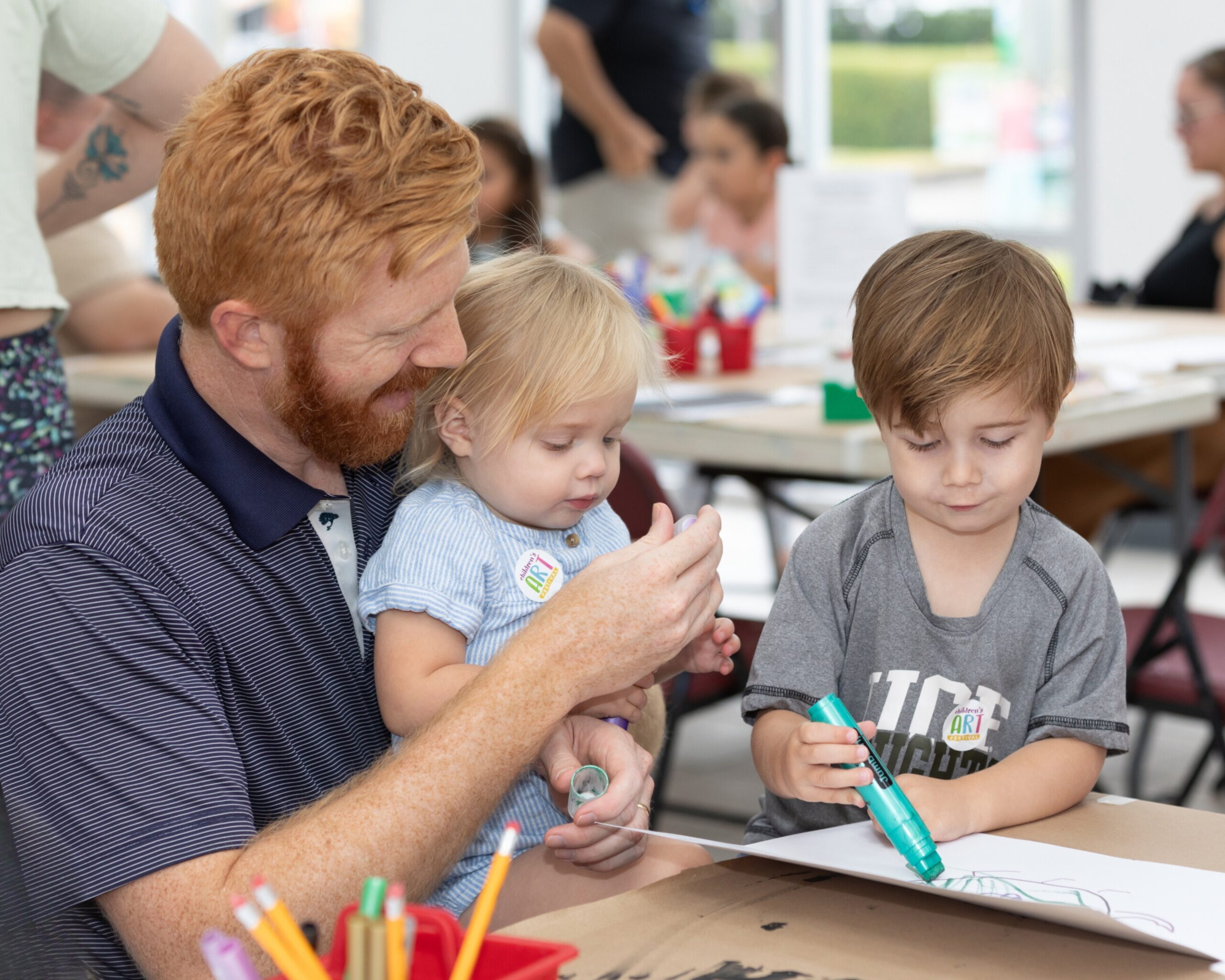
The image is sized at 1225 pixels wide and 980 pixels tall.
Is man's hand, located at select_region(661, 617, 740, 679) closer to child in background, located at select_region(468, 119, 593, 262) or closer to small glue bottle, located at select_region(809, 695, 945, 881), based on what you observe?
small glue bottle, located at select_region(809, 695, 945, 881)

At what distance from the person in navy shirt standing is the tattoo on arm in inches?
29.9

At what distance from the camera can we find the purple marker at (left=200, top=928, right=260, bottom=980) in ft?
2.15

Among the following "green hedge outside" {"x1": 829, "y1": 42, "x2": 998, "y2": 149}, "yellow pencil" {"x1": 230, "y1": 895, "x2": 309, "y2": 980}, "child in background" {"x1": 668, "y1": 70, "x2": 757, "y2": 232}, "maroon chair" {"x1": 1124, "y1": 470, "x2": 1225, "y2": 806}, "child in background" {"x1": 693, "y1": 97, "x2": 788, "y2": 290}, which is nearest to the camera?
"yellow pencil" {"x1": 230, "y1": 895, "x2": 309, "y2": 980}

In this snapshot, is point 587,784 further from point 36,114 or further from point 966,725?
point 36,114

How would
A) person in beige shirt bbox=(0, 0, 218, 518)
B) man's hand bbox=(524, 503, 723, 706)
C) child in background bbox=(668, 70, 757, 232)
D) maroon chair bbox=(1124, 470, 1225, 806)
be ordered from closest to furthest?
man's hand bbox=(524, 503, 723, 706)
person in beige shirt bbox=(0, 0, 218, 518)
maroon chair bbox=(1124, 470, 1225, 806)
child in background bbox=(668, 70, 757, 232)

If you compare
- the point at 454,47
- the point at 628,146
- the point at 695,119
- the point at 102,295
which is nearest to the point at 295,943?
the point at 102,295

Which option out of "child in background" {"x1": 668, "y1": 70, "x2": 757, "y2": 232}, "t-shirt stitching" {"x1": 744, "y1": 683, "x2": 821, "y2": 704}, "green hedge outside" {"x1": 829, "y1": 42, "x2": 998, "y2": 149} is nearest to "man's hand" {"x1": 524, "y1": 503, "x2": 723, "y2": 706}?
"t-shirt stitching" {"x1": 744, "y1": 683, "x2": 821, "y2": 704}

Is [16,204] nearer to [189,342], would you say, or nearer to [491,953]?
[189,342]

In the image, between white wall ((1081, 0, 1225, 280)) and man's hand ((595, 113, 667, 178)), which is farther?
white wall ((1081, 0, 1225, 280))

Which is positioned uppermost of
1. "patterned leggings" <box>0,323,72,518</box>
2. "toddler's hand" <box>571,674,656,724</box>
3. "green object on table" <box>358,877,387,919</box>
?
"patterned leggings" <box>0,323,72,518</box>

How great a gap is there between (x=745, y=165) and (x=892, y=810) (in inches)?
148

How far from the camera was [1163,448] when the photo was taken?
10.3ft

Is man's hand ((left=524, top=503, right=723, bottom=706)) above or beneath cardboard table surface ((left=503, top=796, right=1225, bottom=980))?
above

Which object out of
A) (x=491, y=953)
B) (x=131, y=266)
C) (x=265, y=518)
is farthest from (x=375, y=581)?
(x=131, y=266)
